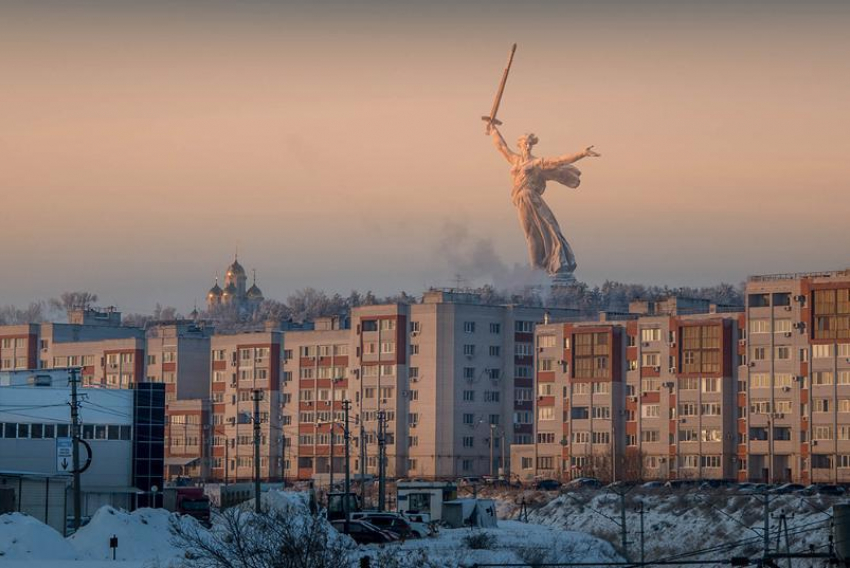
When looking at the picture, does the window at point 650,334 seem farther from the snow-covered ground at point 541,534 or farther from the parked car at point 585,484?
the snow-covered ground at point 541,534

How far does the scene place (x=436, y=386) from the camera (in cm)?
15875

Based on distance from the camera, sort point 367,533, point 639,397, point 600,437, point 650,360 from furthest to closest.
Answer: point 600,437
point 639,397
point 650,360
point 367,533

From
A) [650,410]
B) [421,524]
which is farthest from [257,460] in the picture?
[650,410]

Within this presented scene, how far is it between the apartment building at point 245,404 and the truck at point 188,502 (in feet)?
230

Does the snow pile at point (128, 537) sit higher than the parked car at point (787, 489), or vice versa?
the snow pile at point (128, 537)

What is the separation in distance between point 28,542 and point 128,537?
19.4 feet

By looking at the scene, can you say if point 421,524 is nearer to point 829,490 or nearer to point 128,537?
point 128,537

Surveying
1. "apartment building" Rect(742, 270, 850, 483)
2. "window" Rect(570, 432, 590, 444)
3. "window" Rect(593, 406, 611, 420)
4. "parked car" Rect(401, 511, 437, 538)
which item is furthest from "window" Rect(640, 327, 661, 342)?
"parked car" Rect(401, 511, 437, 538)

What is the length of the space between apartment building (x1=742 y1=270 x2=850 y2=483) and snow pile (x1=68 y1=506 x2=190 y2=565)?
71940 mm

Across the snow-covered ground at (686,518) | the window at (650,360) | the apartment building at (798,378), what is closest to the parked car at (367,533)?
the snow-covered ground at (686,518)

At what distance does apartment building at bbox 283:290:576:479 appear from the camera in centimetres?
15862

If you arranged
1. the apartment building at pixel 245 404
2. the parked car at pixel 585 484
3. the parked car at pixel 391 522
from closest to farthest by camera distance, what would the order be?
1. the parked car at pixel 391 522
2. the parked car at pixel 585 484
3. the apartment building at pixel 245 404

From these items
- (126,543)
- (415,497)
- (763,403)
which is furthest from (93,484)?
(763,403)

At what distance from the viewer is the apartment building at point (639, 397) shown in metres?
138
